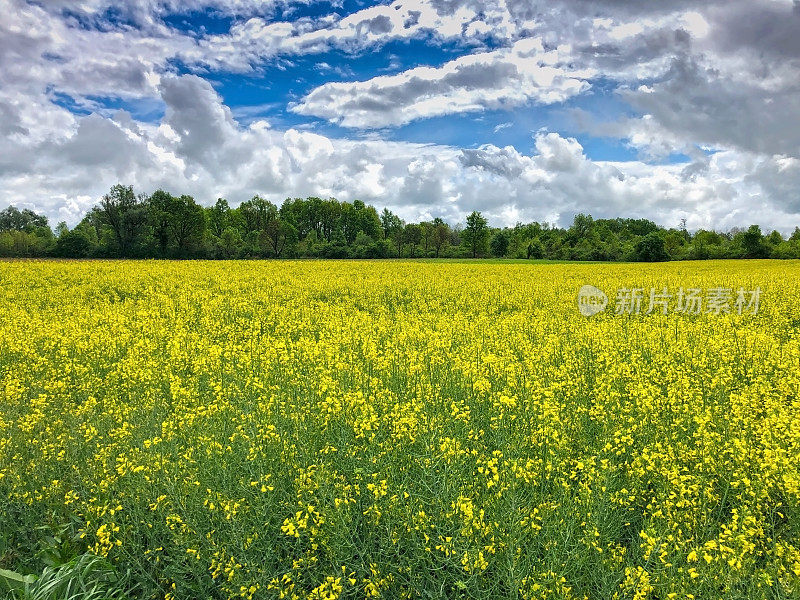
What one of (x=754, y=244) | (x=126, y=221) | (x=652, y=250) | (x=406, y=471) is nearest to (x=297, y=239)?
(x=126, y=221)

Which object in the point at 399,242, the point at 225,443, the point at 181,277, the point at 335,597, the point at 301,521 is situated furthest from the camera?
the point at 399,242

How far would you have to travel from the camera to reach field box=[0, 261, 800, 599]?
11.9 feet

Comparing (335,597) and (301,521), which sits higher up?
(301,521)

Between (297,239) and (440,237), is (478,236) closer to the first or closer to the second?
(440,237)

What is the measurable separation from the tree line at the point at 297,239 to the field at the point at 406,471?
67.4 metres

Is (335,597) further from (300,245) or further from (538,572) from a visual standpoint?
(300,245)

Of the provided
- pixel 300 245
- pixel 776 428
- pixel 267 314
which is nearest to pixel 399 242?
pixel 300 245

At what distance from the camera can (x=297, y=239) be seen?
82.9 meters

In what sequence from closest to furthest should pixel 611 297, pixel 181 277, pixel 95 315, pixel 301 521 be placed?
pixel 301 521, pixel 95 315, pixel 611 297, pixel 181 277

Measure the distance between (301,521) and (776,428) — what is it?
17.7 ft

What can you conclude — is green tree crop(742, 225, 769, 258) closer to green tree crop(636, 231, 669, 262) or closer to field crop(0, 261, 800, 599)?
green tree crop(636, 231, 669, 262)

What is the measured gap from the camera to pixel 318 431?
5391mm

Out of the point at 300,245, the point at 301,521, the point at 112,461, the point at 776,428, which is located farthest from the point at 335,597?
the point at 300,245

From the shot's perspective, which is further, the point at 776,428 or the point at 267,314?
the point at 267,314
